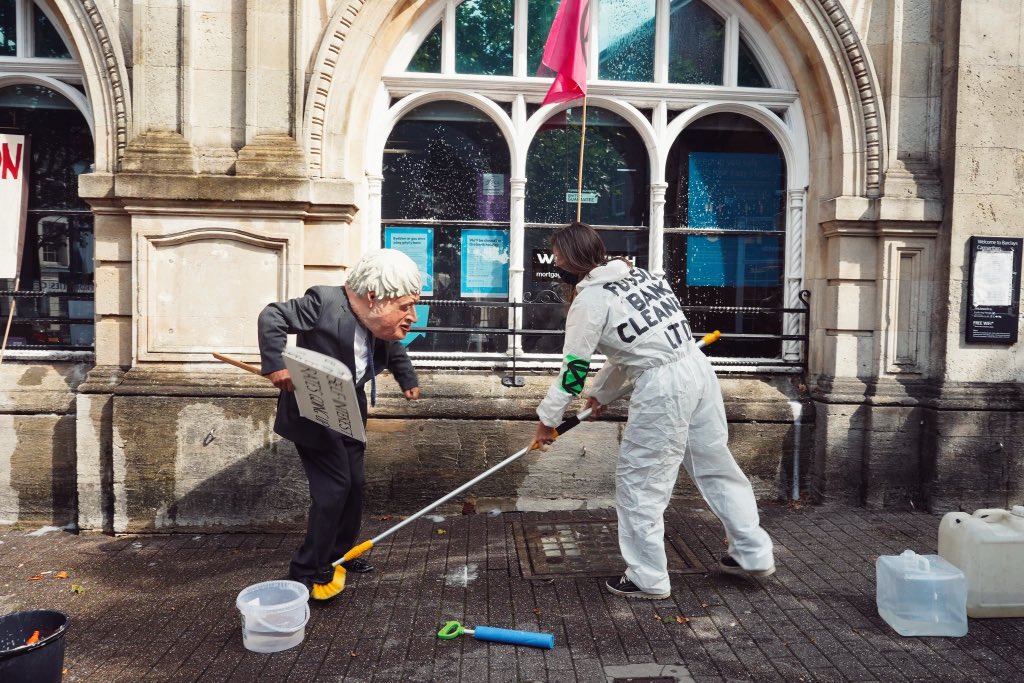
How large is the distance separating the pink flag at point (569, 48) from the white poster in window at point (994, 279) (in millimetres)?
3413

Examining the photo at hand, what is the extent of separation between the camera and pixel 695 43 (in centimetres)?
646

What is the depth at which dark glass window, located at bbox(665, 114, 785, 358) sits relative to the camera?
6.53 meters

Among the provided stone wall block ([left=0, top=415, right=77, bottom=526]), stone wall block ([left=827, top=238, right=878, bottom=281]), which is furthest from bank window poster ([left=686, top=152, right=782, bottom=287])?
stone wall block ([left=0, top=415, right=77, bottom=526])

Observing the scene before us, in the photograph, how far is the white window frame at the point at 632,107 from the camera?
6199mm

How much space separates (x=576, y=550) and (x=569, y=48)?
12.5ft

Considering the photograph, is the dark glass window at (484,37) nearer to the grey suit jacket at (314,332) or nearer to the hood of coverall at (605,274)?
the hood of coverall at (605,274)

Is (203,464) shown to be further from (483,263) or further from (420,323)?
(483,263)

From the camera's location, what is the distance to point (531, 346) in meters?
6.38

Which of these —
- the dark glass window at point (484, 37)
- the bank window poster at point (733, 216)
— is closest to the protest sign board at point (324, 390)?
the dark glass window at point (484, 37)

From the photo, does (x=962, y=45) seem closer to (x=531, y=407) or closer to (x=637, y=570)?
(x=531, y=407)

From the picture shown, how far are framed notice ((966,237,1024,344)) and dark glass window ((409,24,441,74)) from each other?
4505mm

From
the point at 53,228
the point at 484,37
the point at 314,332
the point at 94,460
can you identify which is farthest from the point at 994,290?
the point at 53,228

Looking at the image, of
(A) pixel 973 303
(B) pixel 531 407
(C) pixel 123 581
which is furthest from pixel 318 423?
(A) pixel 973 303

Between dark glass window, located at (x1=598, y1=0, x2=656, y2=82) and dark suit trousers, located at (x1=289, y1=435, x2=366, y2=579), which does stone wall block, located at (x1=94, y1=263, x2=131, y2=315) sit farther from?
dark glass window, located at (x1=598, y1=0, x2=656, y2=82)
